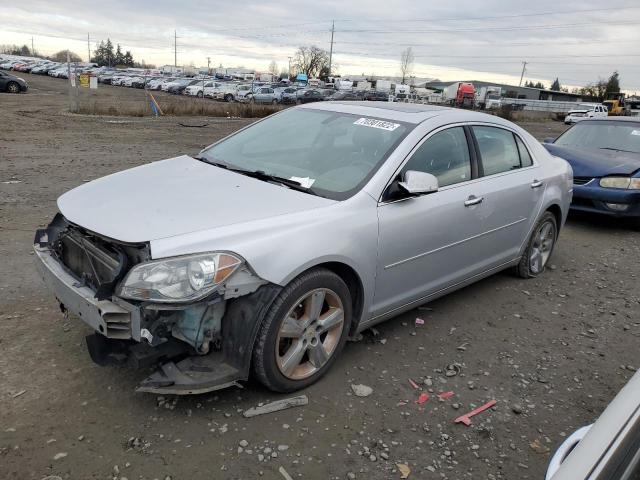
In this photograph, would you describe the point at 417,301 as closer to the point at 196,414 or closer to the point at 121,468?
the point at 196,414

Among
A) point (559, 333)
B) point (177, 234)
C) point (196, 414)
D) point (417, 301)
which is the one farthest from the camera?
point (559, 333)

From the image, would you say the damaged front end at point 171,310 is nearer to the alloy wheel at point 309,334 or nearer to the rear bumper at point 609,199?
the alloy wheel at point 309,334

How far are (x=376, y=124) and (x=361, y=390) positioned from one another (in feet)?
6.32

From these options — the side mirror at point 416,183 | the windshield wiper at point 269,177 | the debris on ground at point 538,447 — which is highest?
the side mirror at point 416,183

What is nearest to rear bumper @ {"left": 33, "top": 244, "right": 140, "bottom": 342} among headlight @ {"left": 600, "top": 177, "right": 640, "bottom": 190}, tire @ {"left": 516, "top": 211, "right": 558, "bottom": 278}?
tire @ {"left": 516, "top": 211, "right": 558, "bottom": 278}

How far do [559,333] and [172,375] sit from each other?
10.4 feet

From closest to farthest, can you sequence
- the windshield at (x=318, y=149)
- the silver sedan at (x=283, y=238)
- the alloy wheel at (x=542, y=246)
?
the silver sedan at (x=283, y=238) < the windshield at (x=318, y=149) < the alloy wheel at (x=542, y=246)

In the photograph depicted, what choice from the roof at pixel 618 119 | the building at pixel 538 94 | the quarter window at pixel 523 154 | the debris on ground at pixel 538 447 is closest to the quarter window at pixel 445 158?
the quarter window at pixel 523 154

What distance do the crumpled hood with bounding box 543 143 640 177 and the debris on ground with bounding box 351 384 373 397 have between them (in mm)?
5786

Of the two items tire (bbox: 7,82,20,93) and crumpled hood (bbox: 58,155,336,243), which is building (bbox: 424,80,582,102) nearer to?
tire (bbox: 7,82,20,93)

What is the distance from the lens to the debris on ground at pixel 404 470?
258cm

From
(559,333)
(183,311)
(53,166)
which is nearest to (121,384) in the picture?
(183,311)

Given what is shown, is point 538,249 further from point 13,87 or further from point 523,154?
point 13,87

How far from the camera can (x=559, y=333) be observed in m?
4.28
